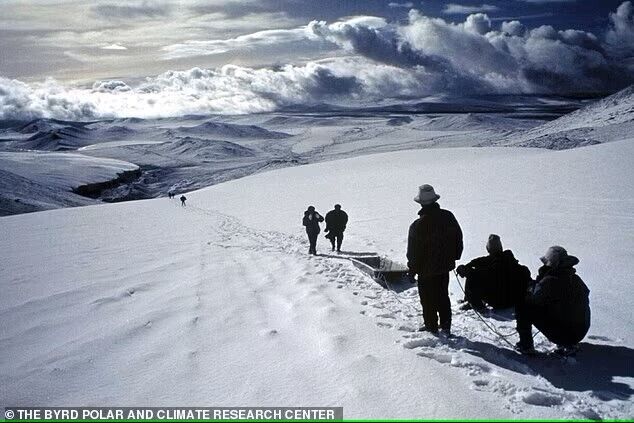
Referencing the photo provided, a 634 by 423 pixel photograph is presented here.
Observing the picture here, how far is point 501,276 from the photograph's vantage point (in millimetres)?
5617

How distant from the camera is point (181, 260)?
10.4 meters

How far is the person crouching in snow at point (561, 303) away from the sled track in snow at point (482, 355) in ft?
0.77

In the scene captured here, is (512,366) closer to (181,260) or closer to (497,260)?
(497,260)

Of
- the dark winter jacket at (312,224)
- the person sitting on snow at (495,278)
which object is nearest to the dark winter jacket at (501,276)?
the person sitting on snow at (495,278)

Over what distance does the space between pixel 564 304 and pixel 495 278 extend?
5.10 feet

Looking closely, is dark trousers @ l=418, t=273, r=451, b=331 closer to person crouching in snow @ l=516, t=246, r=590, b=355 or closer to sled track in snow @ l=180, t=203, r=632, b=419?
sled track in snow @ l=180, t=203, r=632, b=419

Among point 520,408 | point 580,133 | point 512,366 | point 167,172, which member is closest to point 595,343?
point 512,366

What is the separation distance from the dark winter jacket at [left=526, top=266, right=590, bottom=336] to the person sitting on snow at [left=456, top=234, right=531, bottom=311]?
130 centimetres

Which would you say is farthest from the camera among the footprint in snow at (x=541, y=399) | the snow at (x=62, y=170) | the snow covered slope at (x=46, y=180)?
the snow at (x=62, y=170)

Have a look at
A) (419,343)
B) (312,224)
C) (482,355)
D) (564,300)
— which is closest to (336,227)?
(312,224)

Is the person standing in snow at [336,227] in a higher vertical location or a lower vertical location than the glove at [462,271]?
lower

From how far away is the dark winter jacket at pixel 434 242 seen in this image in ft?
15.6

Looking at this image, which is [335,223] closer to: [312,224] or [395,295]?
[312,224]

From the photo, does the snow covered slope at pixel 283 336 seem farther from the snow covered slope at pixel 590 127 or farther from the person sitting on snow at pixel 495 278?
the snow covered slope at pixel 590 127
